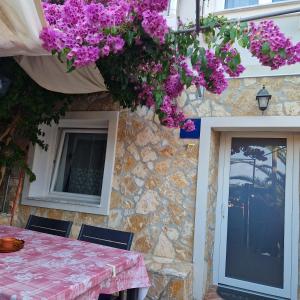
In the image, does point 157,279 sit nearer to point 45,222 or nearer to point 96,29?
point 45,222

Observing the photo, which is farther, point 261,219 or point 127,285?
point 261,219

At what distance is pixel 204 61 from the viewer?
2.34 metres

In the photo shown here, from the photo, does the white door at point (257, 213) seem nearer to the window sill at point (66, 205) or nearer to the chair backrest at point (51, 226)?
the window sill at point (66, 205)

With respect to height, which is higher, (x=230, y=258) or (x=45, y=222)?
(x=45, y=222)

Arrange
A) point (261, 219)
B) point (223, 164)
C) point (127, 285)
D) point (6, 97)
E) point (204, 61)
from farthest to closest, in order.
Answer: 1. point (223, 164)
2. point (261, 219)
3. point (6, 97)
4. point (204, 61)
5. point (127, 285)

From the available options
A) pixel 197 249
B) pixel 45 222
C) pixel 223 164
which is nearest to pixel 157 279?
pixel 197 249

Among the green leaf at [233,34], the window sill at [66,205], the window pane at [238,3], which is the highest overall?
the window pane at [238,3]

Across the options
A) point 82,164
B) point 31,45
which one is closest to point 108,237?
point 31,45

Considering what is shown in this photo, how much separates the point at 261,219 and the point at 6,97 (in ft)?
10.8

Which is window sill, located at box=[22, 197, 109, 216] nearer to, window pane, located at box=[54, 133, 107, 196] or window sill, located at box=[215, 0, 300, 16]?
window pane, located at box=[54, 133, 107, 196]

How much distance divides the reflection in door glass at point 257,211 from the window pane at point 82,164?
1.85m

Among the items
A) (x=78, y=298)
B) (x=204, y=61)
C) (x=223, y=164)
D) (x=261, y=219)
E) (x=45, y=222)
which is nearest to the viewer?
(x=78, y=298)

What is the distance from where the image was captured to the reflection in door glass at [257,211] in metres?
3.45

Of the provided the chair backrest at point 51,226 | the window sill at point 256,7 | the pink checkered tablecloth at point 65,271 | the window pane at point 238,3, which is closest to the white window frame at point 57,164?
the chair backrest at point 51,226
